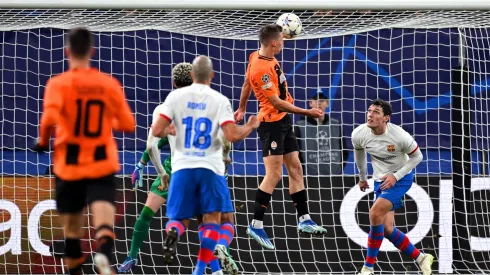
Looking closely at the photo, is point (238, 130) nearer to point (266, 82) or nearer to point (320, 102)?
point (266, 82)

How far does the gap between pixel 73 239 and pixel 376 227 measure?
474 centimetres

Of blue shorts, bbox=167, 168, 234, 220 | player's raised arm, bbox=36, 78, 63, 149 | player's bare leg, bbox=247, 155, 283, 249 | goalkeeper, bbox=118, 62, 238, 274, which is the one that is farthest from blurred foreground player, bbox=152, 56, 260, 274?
player's bare leg, bbox=247, 155, 283, 249

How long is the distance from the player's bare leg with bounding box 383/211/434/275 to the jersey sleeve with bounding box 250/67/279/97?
6.80 ft

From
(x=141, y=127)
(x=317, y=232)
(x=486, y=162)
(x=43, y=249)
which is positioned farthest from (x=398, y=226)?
(x=43, y=249)

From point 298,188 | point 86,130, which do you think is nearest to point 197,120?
point 86,130

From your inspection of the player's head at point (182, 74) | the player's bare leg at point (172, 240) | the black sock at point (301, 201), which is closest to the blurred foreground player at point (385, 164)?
the black sock at point (301, 201)

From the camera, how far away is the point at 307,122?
1430cm

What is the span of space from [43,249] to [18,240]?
33cm

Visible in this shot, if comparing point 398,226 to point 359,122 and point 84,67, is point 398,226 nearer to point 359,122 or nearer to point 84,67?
point 359,122

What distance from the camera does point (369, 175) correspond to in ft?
46.0

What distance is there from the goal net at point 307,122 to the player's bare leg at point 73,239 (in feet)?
16.7

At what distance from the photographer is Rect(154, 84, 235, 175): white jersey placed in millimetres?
9273

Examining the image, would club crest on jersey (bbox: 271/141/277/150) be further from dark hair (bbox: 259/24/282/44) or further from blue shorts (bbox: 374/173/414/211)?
blue shorts (bbox: 374/173/414/211)

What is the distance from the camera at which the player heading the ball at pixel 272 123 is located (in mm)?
11805
